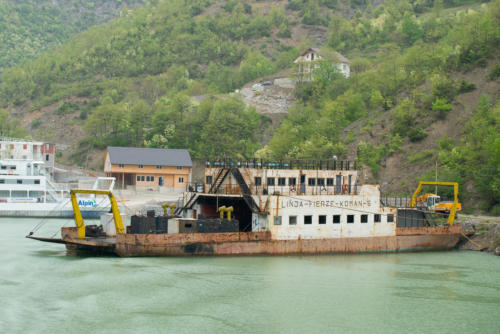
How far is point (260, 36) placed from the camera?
135125 millimetres

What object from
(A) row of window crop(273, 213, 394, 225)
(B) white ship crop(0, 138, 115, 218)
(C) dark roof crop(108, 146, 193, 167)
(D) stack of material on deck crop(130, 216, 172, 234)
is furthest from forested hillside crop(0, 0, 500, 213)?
(D) stack of material on deck crop(130, 216, 172, 234)

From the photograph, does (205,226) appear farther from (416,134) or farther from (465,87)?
(465,87)

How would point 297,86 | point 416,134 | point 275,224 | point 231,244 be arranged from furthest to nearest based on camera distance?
point 297,86
point 416,134
point 275,224
point 231,244

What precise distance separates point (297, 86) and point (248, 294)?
2985 inches

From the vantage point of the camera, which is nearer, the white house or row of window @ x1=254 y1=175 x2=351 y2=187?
row of window @ x1=254 y1=175 x2=351 y2=187

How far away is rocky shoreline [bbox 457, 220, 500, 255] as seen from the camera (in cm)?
3597

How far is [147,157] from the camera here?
226ft

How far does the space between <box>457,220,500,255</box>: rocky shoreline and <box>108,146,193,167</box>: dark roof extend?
37.7m

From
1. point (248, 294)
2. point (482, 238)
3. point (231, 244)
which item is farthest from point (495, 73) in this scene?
point (248, 294)

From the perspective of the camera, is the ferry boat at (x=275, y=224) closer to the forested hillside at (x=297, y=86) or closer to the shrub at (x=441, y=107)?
the forested hillside at (x=297, y=86)

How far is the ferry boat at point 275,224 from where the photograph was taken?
31.6 meters

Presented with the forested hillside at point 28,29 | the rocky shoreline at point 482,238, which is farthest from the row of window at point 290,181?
the forested hillside at point 28,29

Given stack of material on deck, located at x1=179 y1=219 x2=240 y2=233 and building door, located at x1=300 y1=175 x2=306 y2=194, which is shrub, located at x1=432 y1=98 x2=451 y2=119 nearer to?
building door, located at x1=300 y1=175 x2=306 y2=194

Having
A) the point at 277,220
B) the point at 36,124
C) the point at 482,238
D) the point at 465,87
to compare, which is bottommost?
the point at 482,238
